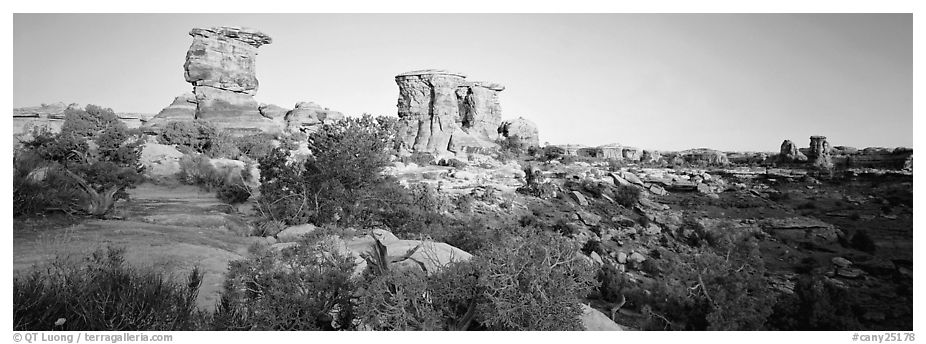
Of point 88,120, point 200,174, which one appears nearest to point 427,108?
point 200,174

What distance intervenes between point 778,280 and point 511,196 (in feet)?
26.0

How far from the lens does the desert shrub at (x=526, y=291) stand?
10.6ft

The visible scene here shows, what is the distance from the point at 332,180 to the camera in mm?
7871

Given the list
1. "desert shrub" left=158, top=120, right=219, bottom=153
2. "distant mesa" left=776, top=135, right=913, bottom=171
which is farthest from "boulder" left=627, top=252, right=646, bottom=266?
"desert shrub" left=158, top=120, right=219, bottom=153

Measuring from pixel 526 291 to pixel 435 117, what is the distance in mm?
24264

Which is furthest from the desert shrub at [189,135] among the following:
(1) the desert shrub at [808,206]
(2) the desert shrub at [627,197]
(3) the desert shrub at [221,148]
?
(1) the desert shrub at [808,206]

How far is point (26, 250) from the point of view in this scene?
4703mm

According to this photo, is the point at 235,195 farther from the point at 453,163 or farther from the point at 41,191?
the point at 453,163

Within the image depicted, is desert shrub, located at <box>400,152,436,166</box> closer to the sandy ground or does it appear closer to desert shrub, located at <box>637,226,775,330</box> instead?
the sandy ground

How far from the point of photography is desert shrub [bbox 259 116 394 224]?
761 cm

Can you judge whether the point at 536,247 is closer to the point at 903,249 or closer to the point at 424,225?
the point at 424,225

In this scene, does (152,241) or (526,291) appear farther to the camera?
(152,241)

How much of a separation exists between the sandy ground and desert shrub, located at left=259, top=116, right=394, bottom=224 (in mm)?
853

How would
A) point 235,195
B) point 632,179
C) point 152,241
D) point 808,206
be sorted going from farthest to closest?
1. point 632,179
2. point 808,206
3. point 235,195
4. point 152,241
